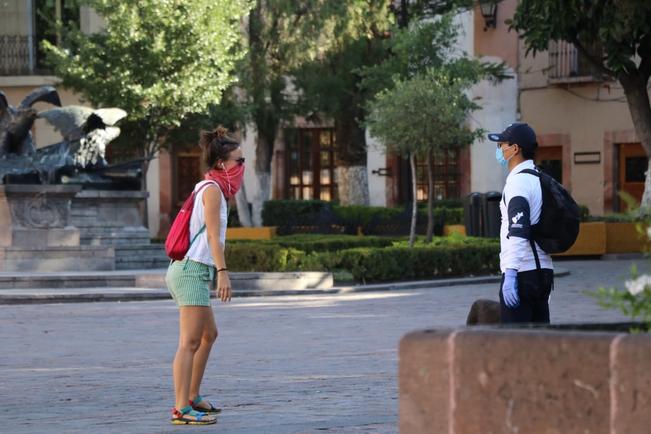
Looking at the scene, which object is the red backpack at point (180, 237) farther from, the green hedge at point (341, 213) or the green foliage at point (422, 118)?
the green hedge at point (341, 213)

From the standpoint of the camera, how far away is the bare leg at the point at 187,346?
809cm

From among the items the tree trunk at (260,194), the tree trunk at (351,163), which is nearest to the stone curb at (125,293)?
the tree trunk at (351,163)

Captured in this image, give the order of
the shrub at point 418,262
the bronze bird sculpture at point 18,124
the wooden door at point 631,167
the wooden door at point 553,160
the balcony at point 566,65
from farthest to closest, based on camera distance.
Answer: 1. the wooden door at point 553,160
2. the balcony at point 566,65
3. the wooden door at point 631,167
4. the bronze bird sculpture at point 18,124
5. the shrub at point 418,262

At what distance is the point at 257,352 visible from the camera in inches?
496

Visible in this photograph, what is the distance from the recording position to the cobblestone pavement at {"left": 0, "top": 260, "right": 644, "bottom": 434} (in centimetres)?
828

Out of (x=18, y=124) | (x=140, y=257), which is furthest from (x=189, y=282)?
(x=18, y=124)

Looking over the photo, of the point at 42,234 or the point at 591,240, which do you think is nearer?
the point at 42,234

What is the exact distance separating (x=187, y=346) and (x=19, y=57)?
121 ft

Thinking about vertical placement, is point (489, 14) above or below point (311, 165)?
above

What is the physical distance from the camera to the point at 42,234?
24719 millimetres

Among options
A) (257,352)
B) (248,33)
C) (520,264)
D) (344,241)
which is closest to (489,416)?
(520,264)

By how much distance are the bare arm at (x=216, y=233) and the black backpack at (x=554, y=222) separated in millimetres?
1589

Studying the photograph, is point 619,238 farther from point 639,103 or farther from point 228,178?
point 228,178

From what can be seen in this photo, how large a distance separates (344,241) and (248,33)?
44.3ft
